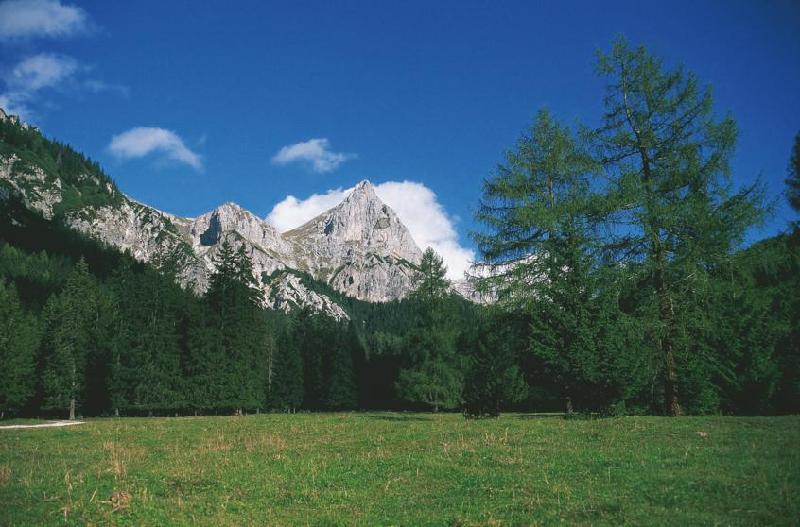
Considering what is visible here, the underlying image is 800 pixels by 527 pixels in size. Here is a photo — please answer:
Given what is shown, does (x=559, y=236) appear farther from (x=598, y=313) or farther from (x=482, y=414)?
(x=482, y=414)

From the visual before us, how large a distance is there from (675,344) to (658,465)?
12.1m

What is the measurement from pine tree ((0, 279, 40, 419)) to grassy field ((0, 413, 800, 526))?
135 feet

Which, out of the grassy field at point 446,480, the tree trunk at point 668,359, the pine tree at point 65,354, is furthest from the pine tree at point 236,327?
the tree trunk at point 668,359

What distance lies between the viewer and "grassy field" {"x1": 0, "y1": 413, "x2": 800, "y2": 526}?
8.45 metres

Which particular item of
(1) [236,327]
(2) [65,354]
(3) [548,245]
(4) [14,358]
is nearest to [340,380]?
(1) [236,327]

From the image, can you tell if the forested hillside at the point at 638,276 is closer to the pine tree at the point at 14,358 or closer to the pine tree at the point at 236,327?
the pine tree at the point at 236,327

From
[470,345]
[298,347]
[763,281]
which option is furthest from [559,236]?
[298,347]

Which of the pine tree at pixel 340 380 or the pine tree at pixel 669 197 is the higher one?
the pine tree at pixel 669 197

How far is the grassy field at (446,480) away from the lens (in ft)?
27.7

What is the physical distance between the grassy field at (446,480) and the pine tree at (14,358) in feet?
135

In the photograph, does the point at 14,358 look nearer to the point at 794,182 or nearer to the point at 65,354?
the point at 65,354

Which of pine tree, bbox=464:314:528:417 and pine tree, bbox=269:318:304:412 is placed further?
pine tree, bbox=269:318:304:412

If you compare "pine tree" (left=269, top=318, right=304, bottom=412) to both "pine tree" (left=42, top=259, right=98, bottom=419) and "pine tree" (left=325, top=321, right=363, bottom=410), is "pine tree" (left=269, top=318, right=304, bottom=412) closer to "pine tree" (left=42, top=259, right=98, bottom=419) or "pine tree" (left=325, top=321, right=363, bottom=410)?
"pine tree" (left=325, top=321, right=363, bottom=410)

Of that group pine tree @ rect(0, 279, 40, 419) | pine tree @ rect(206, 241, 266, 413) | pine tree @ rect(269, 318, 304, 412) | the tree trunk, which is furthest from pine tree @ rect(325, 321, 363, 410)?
the tree trunk
